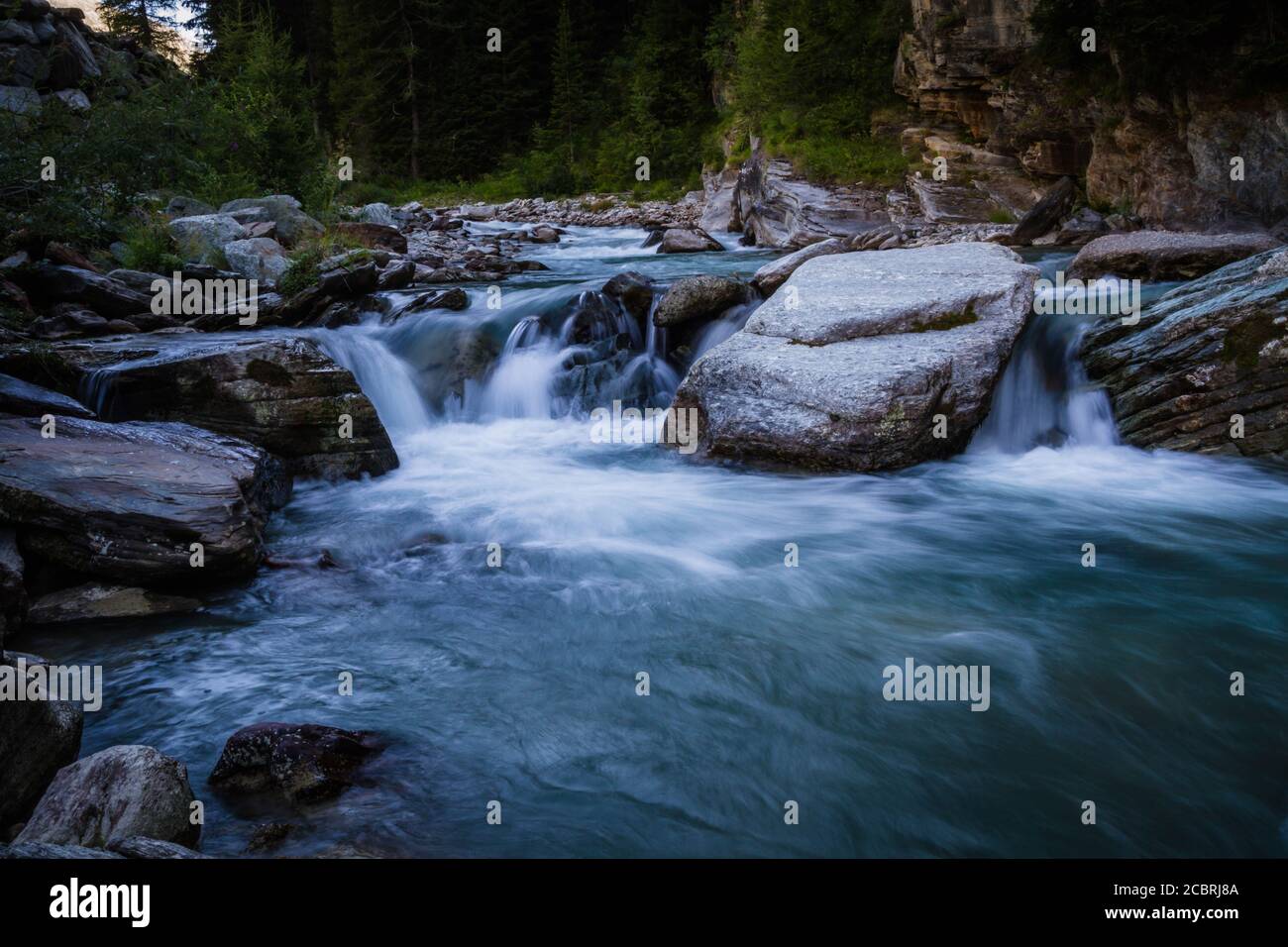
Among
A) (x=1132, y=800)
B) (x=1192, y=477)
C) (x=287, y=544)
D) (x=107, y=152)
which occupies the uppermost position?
(x=107, y=152)

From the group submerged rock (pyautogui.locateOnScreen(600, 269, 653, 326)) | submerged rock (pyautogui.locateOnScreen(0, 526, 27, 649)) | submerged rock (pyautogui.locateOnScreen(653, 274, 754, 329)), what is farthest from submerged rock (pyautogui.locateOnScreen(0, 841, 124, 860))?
submerged rock (pyautogui.locateOnScreen(600, 269, 653, 326))

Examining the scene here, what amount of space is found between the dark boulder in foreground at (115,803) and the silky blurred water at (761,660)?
238 mm

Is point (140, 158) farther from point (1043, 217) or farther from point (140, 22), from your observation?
point (140, 22)

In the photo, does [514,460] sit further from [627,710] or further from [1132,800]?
[1132,800]

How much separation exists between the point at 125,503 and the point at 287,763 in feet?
9.16

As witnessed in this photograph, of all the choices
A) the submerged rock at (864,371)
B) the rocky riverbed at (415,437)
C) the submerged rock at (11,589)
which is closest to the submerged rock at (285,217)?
the rocky riverbed at (415,437)

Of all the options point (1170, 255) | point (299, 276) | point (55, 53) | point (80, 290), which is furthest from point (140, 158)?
point (1170, 255)

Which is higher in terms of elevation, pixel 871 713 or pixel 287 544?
pixel 287 544

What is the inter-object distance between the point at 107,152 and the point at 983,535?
12.1 m

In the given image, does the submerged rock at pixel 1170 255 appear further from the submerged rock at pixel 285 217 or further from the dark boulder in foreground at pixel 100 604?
the submerged rock at pixel 285 217

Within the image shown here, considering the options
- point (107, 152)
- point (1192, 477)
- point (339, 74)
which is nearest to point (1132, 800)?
point (1192, 477)

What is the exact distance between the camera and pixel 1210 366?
749cm

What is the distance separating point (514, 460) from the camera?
8898 millimetres
